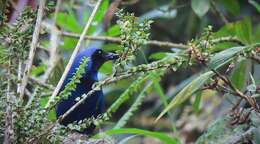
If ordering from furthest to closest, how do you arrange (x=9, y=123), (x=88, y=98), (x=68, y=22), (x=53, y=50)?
(x=68, y=22)
(x=53, y=50)
(x=88, y=98)
(x=9, y=123)

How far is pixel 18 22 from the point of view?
1.98m

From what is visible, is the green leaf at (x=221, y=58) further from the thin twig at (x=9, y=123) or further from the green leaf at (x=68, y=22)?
the green leaf at (x=68, y=22)

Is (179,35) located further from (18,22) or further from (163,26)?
(18,22)

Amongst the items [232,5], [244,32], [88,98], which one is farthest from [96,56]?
[232,5]

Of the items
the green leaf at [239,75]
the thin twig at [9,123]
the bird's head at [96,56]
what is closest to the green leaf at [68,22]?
the bird's head at [96,56]

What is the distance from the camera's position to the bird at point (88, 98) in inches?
97.2

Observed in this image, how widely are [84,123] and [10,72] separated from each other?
285 mm

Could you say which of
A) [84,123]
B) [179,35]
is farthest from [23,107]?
[179,35]

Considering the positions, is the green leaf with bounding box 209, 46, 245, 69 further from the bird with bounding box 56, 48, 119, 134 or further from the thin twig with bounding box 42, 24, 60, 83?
the thin twig with bounding box 42, 24, 60, 83

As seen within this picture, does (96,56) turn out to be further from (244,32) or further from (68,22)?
(68,22)

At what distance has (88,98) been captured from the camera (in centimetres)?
251

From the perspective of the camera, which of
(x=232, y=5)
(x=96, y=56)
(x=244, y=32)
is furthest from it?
(x=232, y=5)

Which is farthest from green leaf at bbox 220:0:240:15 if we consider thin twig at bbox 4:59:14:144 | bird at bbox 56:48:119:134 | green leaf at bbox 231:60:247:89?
Result: thin twig at bbox 4:59:14:144

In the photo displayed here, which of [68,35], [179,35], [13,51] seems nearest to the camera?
[13,51]
